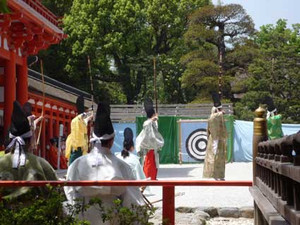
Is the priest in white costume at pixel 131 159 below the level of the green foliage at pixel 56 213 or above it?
above

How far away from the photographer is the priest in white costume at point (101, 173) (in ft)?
16.0

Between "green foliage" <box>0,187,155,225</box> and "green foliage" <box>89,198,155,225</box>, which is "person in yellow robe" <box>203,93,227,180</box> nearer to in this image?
"green foliage" <box>0,187,155,225</box>

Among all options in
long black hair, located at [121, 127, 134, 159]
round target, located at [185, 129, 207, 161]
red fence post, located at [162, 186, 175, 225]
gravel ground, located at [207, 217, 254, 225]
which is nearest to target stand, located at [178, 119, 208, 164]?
round target, located at [185, 129, 207, 161]

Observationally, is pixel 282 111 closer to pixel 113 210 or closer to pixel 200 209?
pixel 200 209

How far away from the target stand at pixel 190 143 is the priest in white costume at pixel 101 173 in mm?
19867

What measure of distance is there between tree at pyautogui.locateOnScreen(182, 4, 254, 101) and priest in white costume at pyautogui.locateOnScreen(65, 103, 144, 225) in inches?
1207

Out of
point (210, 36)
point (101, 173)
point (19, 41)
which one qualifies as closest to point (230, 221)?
point (101, 173)

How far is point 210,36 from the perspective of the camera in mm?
37656

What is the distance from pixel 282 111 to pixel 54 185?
28.7m

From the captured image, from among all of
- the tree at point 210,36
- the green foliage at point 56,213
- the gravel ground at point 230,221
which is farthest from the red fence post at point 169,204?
the tree at point 210,36

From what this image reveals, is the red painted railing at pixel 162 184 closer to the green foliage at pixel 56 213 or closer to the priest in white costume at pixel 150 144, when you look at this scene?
the green foliage at pixel 56 213

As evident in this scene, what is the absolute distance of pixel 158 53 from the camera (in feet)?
140

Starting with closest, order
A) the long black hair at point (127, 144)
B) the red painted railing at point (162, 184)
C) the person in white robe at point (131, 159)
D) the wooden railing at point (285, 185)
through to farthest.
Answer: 1. the wooden railing at point (285, 185)
2. the red painted railing at point (162, 184)
3. the person in white robe at point (131, 159)
4. the long black hair at point (127, 144)

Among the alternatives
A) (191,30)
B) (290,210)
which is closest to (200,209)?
(290,210)
